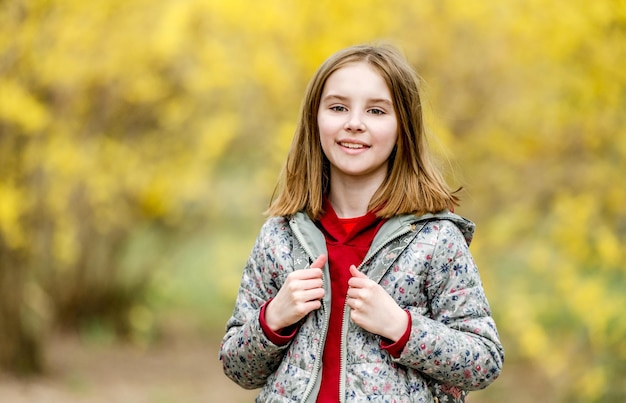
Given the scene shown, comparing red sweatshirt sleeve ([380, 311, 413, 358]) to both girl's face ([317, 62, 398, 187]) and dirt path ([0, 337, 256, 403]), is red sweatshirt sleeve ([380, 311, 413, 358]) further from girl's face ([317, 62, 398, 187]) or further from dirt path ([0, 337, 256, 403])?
dirt path ([0, 337, 256, 403])

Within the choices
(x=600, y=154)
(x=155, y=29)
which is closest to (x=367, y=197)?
(x=600, y=154)

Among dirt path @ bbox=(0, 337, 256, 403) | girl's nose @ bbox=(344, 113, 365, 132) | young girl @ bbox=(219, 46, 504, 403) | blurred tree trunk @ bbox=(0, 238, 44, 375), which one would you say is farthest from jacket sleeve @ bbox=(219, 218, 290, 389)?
blurred tree trunk @ bbox=(0, 238, 44, 375)

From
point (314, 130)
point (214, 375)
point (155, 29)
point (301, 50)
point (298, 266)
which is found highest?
point (155, 29)

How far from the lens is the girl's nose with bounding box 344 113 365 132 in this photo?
2.32 m

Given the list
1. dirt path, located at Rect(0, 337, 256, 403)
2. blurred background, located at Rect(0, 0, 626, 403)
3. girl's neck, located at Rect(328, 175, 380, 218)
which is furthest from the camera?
dirt path, located at Rect(0, 337, 256, 403)

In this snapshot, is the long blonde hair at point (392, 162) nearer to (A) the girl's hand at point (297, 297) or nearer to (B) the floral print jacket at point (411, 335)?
(B) the floral print jacket at point (411, 335)

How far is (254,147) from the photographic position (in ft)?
30.6

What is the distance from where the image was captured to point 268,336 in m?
2.25

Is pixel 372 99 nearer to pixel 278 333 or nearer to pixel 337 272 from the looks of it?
pixel 337 272

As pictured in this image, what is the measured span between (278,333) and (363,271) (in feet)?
0.85

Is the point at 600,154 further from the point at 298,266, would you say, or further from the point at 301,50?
the point at 298,266

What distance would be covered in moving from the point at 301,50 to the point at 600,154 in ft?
7.45

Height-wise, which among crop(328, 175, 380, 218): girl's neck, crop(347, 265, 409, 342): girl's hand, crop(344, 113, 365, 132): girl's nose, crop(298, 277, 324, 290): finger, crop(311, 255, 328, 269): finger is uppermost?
crop(344, 113, 365, 132): girl's nose

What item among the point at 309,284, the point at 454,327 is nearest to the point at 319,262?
the point at 309,284
